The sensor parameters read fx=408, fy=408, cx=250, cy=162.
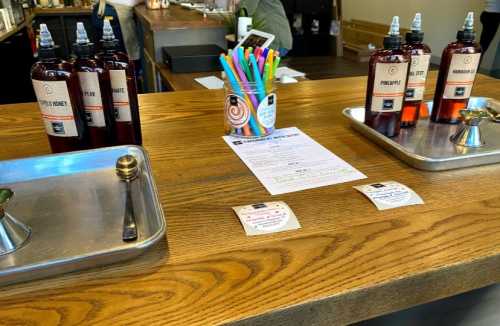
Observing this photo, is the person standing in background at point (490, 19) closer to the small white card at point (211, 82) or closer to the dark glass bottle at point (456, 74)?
the small white card at point (211, 82)

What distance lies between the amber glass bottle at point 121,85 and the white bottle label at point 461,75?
2.10ft

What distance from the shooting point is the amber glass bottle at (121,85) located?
2.32ft

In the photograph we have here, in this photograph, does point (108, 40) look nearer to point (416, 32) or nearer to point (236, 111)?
point (236, 111)

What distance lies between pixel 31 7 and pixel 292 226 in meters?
5.25

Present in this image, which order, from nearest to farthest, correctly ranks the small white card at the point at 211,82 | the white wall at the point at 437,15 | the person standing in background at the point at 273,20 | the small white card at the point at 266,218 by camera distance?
1. the small white card at the point at 266,218
2. the small white card at the point at 211,82
3. the person standing in background at the point at 273,20
4. the white wall at the point at 437,15

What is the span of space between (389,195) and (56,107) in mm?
545

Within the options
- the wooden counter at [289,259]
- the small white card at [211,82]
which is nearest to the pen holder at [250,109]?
the wooden counter at [289,259]

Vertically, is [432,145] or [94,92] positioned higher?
[94,92]

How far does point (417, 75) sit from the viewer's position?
0.83 meters

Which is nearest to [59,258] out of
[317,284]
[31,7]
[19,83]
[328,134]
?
[317,284]

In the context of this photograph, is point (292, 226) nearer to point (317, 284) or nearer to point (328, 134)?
point (317, 284)

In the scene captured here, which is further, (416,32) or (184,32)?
(184,32)

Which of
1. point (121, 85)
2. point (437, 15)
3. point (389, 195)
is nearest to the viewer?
point (389, 195)

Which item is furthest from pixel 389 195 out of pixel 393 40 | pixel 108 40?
pixel 108 40
